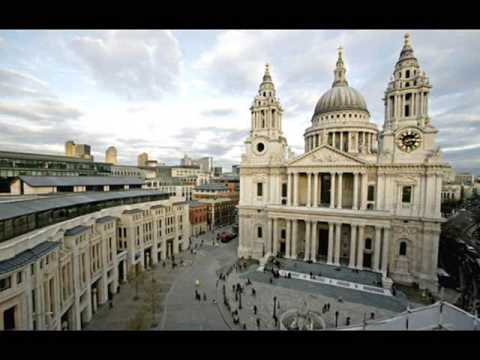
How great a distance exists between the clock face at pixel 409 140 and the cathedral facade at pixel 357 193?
0.11 m

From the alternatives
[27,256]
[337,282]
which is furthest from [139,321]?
[337,282]

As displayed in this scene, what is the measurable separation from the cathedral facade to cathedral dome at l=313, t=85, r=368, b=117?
189 inches

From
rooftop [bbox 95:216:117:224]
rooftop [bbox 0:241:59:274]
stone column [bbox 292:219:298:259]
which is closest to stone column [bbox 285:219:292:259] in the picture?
stone column [bbox 292:219:298:259]

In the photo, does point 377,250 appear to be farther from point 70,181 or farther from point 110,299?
point 70,181

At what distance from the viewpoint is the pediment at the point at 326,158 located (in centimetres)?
3275

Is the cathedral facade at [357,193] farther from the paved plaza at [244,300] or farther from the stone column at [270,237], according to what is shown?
the paved plaza at [244,300]

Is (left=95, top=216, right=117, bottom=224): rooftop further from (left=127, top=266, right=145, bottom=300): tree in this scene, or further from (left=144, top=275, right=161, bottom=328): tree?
(left=144, top=275, right=161, bottom=328): tree

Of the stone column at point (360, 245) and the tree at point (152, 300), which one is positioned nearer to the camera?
the tree at point (152, 300)

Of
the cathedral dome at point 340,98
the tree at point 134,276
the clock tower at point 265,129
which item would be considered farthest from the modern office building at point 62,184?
the cathedral dome at point 340,98

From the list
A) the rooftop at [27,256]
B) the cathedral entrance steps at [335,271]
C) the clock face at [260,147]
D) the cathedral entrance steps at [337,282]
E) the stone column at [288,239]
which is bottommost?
the cathedral entrance steps at [337,282]

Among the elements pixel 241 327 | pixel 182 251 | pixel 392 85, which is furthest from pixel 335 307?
pixel 392 85

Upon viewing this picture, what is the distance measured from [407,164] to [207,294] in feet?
106
